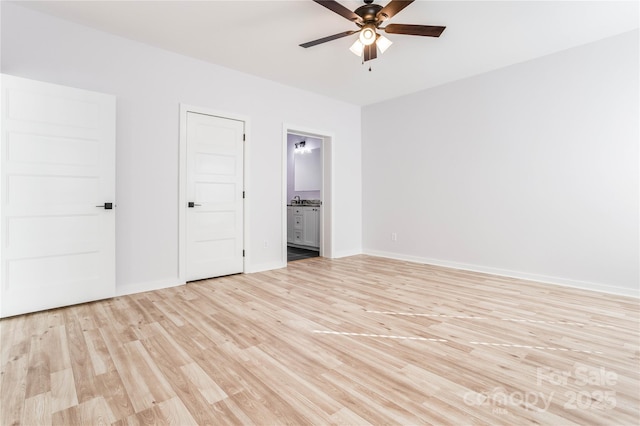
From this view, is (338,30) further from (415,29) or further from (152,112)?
(152,112)

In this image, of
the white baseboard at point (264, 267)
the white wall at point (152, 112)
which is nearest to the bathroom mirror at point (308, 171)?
the white wall at point (152, 112)

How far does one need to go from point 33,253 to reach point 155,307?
1172 millimetres

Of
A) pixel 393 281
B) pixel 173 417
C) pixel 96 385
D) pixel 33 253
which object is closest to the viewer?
pixel 173 417

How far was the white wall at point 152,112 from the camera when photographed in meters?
2.92

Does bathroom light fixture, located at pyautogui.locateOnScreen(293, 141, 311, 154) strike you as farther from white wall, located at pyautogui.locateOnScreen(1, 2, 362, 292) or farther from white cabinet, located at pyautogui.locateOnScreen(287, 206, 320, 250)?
white wall, located at pyautogui.locateOnScreen(1, 2, 362, 292)

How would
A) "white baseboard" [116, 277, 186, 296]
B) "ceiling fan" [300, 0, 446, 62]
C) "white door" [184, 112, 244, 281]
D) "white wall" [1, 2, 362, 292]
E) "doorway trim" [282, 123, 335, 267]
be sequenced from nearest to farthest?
"ceiling fan" [300, 0, 446, 62] < "white wall" [1, 2, 362, 292] < "white baseboard" [116, 277, 186, 296] < "white door" [184, 112, 244, 281] < "doorway trim" [282, 123, 335, 267]

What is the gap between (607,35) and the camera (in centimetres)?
332

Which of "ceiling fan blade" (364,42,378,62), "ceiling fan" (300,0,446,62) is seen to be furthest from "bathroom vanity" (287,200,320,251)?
"ceiling fan" (300,0,446,62)

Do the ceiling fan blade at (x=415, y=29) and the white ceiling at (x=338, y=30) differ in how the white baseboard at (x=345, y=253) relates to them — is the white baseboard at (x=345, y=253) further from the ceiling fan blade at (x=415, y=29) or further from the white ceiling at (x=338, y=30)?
the ceiling fan blade at (x=415, y=29)

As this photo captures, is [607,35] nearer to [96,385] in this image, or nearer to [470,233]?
[470,233]

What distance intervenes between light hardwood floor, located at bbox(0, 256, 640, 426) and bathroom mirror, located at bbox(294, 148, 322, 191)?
426 centimetres

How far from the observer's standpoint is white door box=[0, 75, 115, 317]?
2.64 meters

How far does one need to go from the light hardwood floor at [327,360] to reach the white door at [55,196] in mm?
279

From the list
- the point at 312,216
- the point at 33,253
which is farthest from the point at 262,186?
the point at 33,253
